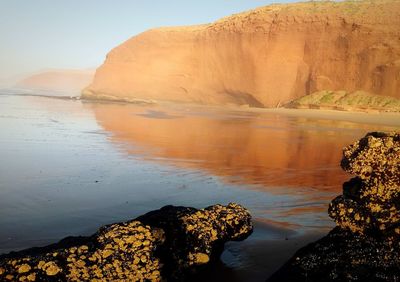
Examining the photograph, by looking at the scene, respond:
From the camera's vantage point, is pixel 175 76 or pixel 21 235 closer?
pixel 21 235

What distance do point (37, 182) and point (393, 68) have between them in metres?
38.3

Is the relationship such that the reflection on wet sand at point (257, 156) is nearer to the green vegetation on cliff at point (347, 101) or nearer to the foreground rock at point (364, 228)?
the foreground rock at point (364, 228)

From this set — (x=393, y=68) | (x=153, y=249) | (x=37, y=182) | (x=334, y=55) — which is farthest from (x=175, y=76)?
(x=153, y=249)

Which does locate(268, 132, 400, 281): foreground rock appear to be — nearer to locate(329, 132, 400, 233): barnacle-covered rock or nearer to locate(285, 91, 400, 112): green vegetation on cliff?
locate(329, 132, 400, 233): barnacle-covered rock

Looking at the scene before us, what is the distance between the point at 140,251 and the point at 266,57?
1834 inches

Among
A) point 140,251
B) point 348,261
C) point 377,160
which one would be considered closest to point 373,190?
point 377,160

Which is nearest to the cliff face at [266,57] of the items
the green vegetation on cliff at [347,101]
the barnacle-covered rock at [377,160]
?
the green vegetation on cliff at [347,101]

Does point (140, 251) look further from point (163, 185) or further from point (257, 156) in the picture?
point (257, 156)

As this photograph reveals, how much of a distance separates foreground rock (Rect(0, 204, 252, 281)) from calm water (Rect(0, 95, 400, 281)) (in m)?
0.44

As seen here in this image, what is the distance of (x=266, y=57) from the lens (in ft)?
153

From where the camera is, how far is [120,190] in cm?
619

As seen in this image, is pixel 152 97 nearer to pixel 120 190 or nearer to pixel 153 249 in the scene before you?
pixel 120 190

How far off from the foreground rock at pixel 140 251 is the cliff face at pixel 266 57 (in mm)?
37849

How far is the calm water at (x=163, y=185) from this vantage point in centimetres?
419
